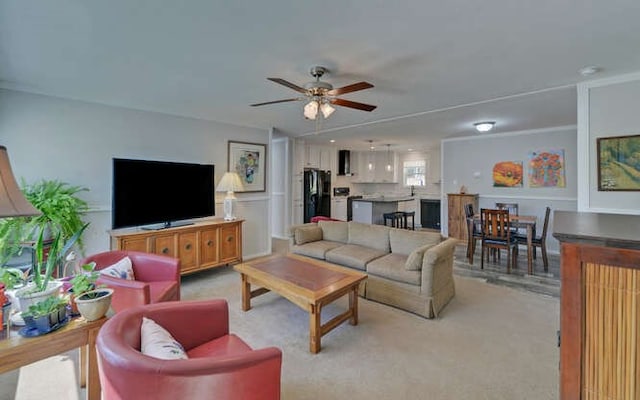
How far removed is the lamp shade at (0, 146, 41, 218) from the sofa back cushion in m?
3.36

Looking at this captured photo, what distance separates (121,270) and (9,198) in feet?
4.54

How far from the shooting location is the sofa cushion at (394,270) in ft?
9.73

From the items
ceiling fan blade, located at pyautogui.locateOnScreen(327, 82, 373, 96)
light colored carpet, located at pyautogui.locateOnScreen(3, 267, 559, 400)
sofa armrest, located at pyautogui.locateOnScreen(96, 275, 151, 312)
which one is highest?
ceiling fan blade, located at pyautogui.locateOnScreen(327, 82, 373, 96)

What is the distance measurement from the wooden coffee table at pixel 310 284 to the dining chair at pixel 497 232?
2.78 m

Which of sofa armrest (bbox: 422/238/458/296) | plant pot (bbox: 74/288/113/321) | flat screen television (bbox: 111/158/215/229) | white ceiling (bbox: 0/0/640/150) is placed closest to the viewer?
plant pot (bbox: 74/288/113/321)

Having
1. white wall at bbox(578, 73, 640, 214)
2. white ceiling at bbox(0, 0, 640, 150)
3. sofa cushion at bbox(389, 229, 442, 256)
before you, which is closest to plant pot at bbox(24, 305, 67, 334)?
white ceiling at bbox(0, 0, 640, 150)

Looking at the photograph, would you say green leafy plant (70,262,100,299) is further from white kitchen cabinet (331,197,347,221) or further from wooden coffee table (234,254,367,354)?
white kitchen cabinet (331,197,347,221)

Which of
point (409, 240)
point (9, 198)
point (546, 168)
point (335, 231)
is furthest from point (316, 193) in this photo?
point (9, 198)

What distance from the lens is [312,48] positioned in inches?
90.2

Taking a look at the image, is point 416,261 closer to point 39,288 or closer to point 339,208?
point 39,288

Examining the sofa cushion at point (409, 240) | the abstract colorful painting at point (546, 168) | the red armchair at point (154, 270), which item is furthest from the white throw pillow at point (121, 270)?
the abstract colorful painting at point (546, 168)

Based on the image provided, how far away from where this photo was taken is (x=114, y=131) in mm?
3791

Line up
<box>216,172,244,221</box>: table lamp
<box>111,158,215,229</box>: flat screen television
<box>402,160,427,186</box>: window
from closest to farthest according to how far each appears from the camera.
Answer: <box>111,158,215,229</box>: flat screen television → <box>216,172,244,221</box>: table lamp → <box>402,160,427,186</box>: window

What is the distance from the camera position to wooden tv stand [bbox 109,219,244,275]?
344 cm
